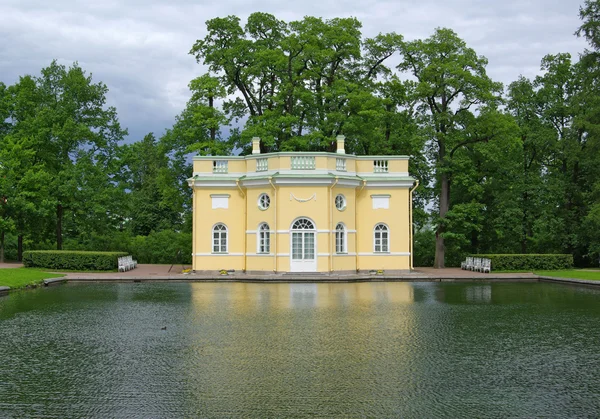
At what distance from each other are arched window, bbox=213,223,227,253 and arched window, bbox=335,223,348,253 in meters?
5.39

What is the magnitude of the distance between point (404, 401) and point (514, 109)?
31.4 metres

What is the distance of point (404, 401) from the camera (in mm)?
7094

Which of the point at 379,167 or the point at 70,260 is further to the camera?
the point at 379,167

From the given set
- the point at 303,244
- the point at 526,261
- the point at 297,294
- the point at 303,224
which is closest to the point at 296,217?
the point at 303,224

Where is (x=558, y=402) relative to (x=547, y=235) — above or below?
below

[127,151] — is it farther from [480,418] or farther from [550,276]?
[480,418]

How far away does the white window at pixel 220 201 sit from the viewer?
28.7m

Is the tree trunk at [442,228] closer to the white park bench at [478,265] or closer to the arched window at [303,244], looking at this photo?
the white park bench at [478,265]

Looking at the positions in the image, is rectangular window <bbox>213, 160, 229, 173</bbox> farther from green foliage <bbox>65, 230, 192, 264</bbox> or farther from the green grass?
the green grass

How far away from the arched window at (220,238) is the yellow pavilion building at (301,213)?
5 cm

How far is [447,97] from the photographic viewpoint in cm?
3303

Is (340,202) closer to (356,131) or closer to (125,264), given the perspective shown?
(356,131)

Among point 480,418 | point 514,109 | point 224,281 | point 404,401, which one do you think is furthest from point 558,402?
point 514,109

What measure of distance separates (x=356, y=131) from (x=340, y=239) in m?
8.38
